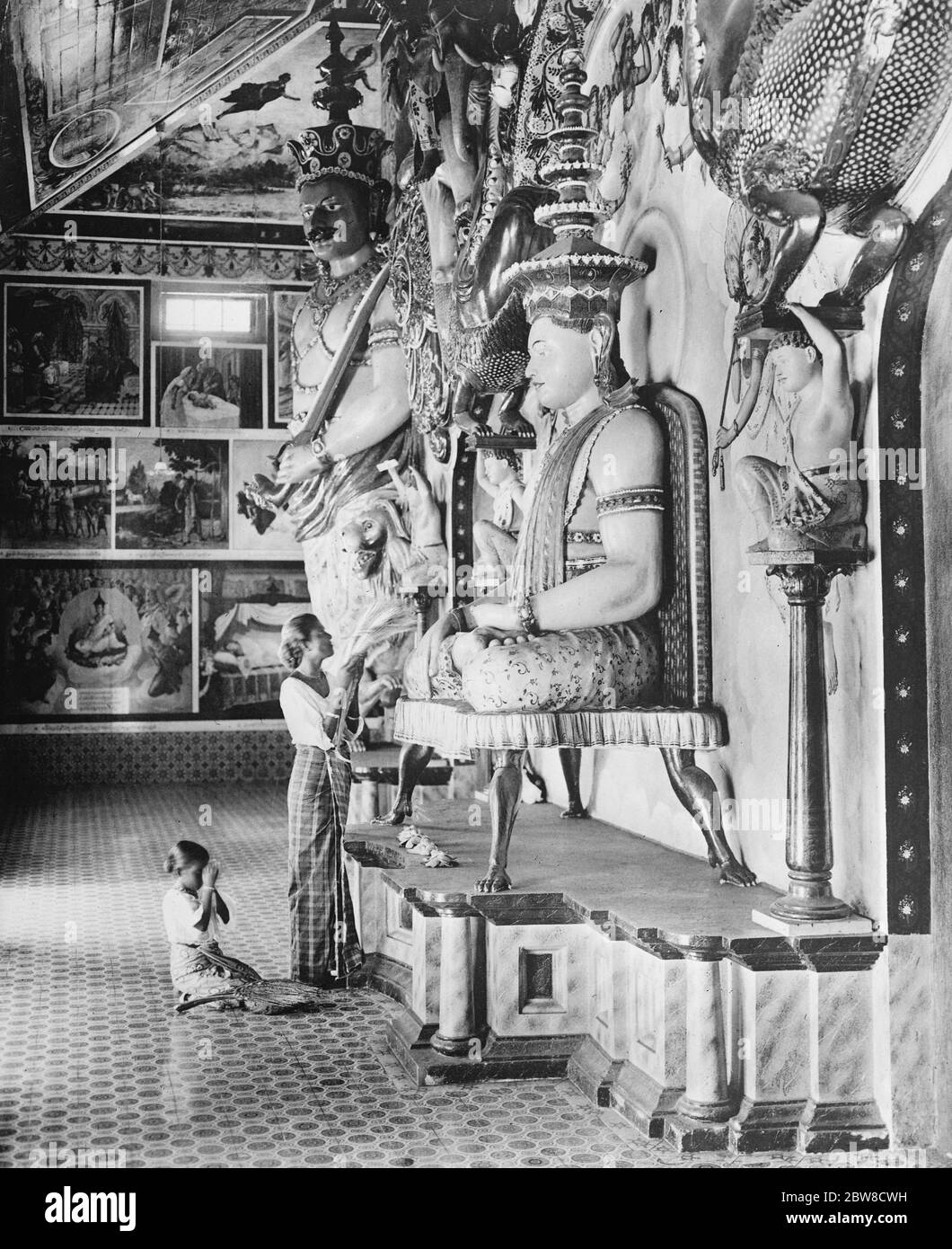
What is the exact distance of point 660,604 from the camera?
4.16 meters

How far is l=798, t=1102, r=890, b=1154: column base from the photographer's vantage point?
3160 millimetres

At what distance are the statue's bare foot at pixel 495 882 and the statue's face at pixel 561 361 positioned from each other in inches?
63.3

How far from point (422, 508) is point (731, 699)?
416 centimetres

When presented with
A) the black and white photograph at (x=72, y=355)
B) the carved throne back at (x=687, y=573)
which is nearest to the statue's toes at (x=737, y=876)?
the carved throne back at (x=687, y=573)

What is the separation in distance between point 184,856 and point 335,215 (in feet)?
17.5

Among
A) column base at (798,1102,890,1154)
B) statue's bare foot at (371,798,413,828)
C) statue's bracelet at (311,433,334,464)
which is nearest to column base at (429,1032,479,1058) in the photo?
column base at (798,1102,890,1154)

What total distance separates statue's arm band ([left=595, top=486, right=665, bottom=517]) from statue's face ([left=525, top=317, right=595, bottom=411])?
1.58 feet

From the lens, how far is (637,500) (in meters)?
4.05

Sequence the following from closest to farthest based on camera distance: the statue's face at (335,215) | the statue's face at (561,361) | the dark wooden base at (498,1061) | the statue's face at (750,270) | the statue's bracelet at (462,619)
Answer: the statue's face at (750,270) → the dark wooden base at (498,1061) → the statue's face at (561,361) → the statue's bracelet at (462,619) → the statue's face at (335,215)

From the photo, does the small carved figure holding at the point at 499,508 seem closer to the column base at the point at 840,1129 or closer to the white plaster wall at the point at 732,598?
the white plaster wall at the point at 732,598

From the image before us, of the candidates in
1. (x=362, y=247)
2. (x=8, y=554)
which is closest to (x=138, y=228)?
(x=8, y=554)

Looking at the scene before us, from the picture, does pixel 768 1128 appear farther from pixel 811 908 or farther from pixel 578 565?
pixel 578 565

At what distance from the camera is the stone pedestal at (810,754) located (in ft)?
10.6

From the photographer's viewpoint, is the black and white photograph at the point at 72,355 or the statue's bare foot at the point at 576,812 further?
the black and white photograph at the point at 72,355
